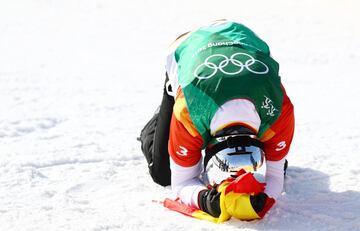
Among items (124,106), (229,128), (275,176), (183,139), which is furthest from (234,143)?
(124,106)

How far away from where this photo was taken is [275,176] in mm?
2818

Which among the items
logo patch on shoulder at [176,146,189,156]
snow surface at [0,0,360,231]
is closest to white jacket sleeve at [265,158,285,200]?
snow surface at [0,0,360,231]

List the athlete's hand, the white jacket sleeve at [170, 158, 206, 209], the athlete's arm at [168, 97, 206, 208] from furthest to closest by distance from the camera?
1. the white jacket sleeve at [170, 158, 206, 209]
2. the athlete's arm at [168, 97, 206, 208]
3. the athlete's hand

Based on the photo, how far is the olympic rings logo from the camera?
2.62 metres

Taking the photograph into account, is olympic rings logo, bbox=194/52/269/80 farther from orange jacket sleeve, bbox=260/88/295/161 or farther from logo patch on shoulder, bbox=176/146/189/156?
logo patch on shoulder, bbox=176/146/189/156

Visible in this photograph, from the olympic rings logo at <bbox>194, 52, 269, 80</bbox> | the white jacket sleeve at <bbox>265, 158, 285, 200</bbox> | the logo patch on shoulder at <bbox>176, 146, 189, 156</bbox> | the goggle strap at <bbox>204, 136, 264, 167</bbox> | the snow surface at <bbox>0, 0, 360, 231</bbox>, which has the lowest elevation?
the snow surface at <bbox>0, 0, 360, 231</bbox>

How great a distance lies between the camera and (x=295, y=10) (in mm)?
8445

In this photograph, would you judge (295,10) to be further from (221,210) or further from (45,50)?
(221,210)

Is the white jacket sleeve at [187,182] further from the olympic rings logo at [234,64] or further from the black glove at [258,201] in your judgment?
the olympic rings logo at [234,64]

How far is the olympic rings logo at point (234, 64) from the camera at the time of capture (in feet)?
8.60

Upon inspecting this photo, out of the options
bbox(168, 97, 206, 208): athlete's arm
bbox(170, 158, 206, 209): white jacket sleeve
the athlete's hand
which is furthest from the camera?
bbox(170, 158, 206, 209): white jacket sleeve

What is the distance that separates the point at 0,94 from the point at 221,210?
3089mm

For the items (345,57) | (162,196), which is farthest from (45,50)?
(162,196)

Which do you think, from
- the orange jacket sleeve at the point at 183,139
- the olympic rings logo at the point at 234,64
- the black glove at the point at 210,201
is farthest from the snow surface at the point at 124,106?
the olympic rings logo at the point at 234,64
